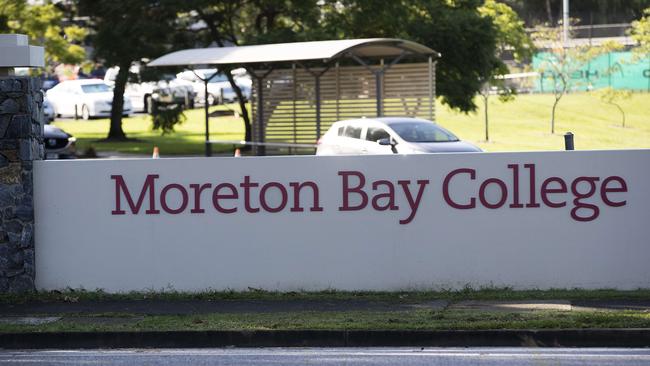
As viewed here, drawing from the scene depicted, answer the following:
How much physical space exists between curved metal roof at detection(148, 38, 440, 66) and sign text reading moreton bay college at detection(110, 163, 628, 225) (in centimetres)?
1326

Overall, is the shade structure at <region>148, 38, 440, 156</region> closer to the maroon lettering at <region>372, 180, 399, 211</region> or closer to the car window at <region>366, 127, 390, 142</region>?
the car window at <region>366, 127, 390, 142</region>

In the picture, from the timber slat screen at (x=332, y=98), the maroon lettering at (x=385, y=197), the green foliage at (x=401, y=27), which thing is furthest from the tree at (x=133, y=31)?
the maroon lettering at (x=385, y=197)

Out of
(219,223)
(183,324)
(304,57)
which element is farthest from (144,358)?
(304,57)

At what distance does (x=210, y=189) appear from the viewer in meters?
11.5

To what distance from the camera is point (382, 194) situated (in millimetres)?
11312

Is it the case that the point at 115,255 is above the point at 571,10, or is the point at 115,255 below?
below

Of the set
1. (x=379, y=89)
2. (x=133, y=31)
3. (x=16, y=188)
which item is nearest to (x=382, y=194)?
(x=16, y=188)

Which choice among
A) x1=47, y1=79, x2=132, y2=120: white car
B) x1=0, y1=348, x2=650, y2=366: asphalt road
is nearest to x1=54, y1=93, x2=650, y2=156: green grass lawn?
x1=47, y1=79, x2=132, y2=120: white car

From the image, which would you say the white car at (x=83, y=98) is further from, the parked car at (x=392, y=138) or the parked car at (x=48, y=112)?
the parked car at (x=392, y=138)

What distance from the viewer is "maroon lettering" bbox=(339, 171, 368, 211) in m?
11.3

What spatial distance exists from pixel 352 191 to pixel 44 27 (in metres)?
25.7

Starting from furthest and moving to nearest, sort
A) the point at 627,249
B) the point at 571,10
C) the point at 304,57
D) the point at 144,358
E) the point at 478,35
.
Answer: the point at 571,10 → the point at 478,35 → the point at 304,57 → the point at 627,249 → the point at 144,358

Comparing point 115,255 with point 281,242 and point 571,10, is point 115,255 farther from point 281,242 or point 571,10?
point 571,10

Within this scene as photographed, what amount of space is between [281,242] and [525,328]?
11.6 ft
